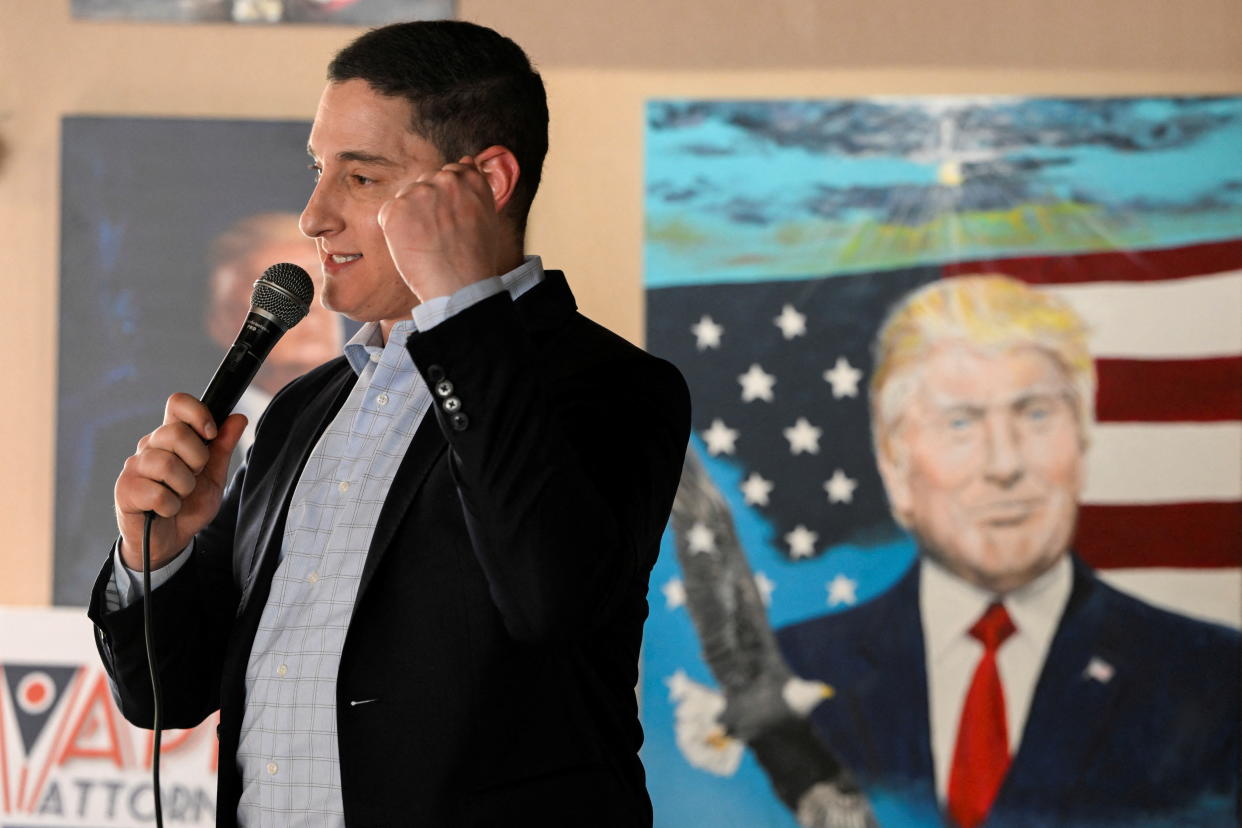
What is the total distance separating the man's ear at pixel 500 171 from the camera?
1.39 meters

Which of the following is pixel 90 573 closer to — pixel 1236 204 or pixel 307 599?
pixel 307 599

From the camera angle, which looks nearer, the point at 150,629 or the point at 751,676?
the point at 150,629

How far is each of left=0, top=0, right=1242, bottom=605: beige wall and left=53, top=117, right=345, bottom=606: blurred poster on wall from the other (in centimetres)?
7

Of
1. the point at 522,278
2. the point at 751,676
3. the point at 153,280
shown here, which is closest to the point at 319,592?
the point at 522,278

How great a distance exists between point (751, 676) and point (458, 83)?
6.79 ft

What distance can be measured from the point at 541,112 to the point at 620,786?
0.79 m

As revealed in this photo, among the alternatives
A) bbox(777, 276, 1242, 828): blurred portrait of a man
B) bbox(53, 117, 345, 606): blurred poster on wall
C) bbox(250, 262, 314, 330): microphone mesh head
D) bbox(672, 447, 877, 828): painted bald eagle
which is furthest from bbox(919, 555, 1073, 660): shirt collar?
bbox(250, 262, 314, 330): microphone mesh head

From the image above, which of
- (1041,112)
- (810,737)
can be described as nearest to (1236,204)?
(1041,112)

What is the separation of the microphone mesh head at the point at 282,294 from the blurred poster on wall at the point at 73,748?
2.03 m

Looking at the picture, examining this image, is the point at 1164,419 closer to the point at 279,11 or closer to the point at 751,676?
the point at 751,676

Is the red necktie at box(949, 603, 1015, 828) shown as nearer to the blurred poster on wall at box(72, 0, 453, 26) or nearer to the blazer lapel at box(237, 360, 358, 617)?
the blazer lapel at box(237, 360, 358, 617)

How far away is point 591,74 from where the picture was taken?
3.25m

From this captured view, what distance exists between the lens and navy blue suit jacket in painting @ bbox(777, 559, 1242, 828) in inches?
119

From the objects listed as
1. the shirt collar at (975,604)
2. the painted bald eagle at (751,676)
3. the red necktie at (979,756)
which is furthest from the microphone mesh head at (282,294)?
the red necktie at (979,756)
